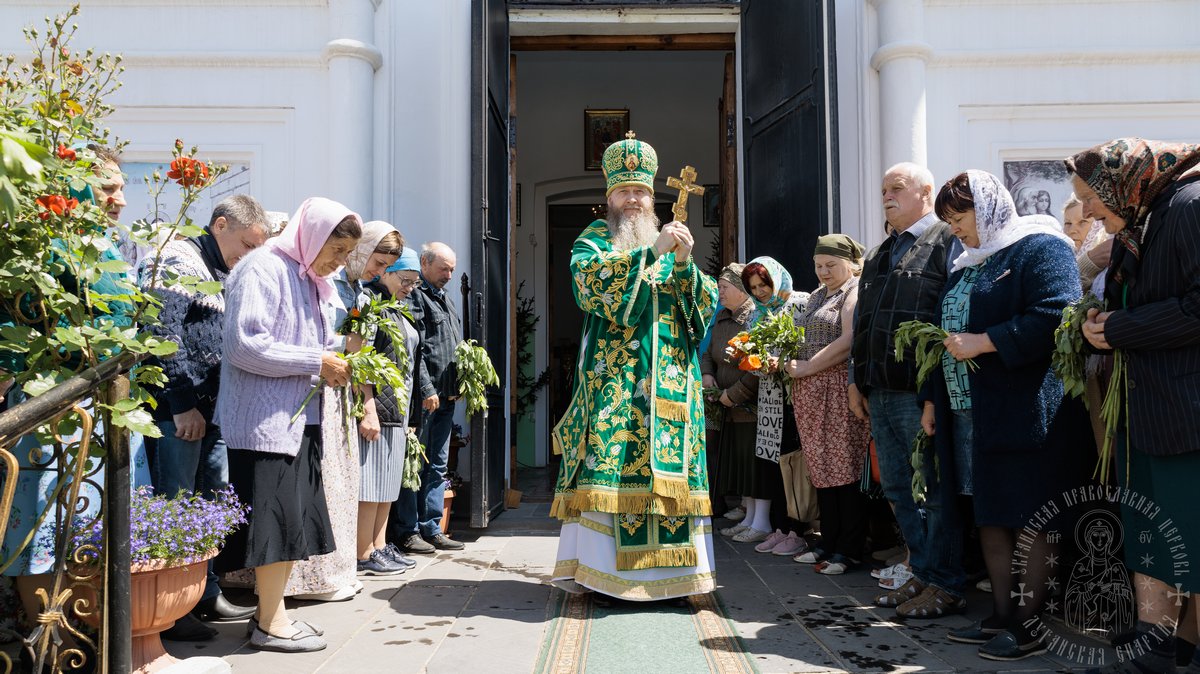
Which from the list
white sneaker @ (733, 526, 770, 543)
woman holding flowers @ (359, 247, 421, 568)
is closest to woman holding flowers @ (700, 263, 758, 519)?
white sneaker @ (733, 526, 770, 543)

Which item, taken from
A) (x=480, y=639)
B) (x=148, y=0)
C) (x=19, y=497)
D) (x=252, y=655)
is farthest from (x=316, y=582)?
(x=148, y=0)

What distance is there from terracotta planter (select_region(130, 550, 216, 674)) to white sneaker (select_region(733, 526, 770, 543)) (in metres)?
3.71

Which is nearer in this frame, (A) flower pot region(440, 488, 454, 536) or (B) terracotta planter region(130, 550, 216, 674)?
(B) terracotta planter region(130, 550, 216, 674)

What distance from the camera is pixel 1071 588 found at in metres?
3.48

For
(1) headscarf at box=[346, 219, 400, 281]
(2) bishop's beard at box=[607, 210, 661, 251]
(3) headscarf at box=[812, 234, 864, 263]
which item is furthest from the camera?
(3) headscarf at box=[812, 234, 864, 263]

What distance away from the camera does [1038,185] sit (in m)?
6.40

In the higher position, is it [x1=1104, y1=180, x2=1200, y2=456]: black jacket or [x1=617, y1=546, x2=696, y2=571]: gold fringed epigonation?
[x1=1104, y1=180, x2=1200, y2=456]: black jacket

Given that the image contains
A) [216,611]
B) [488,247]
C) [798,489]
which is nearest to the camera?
[216,611]

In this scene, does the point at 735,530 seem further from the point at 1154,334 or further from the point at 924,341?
the point at 1154,334

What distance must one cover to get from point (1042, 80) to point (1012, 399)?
4.43m

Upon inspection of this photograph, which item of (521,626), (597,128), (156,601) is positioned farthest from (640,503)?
(597,128)

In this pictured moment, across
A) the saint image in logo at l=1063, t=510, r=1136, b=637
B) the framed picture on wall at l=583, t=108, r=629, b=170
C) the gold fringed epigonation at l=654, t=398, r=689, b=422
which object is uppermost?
the framed picture on wall at l=583, t=108, r=629, b=170

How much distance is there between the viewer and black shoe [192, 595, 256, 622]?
3660mm

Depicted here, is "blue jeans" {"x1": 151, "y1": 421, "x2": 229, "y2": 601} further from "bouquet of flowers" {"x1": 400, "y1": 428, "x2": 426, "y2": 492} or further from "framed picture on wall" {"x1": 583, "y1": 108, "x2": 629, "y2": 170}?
"framed picture on wall" {"x1": 583, "y1": 108, "x2": 629, "y2": 170}
